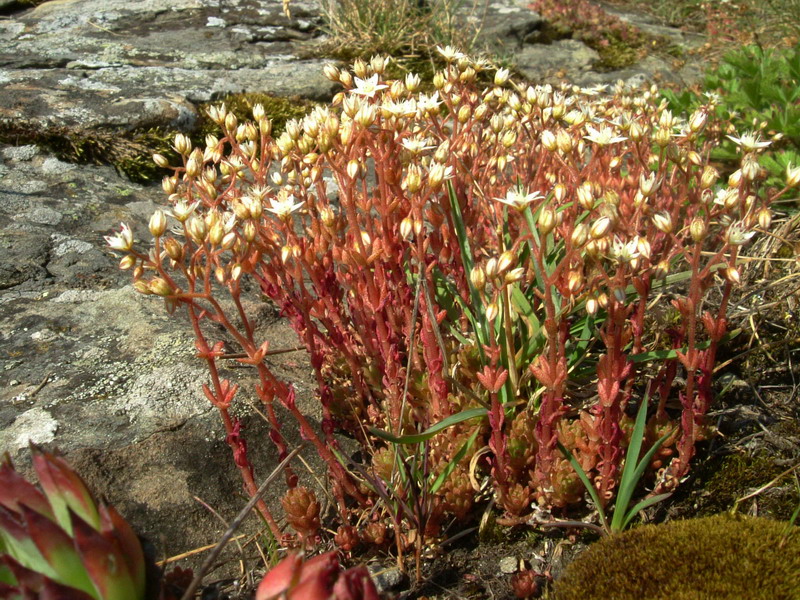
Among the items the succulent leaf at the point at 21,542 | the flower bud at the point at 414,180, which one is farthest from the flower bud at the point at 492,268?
the succulent leaf at the point at 21,542

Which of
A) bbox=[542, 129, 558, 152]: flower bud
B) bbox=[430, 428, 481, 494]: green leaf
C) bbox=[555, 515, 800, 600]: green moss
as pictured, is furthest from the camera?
bbox=[542, 129, 558, 152]: flower bud

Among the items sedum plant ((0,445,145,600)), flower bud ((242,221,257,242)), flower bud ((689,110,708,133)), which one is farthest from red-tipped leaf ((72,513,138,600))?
flower bud ((689,110,708,133))

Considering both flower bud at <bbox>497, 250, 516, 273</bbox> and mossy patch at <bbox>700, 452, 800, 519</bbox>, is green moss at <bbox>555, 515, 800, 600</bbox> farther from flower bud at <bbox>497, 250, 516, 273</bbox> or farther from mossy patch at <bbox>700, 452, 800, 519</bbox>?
flower bud at <bbox>497, 250, 516, 273</bbox>

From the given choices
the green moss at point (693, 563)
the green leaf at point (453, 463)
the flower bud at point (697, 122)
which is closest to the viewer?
the green moss at point (693, 563)

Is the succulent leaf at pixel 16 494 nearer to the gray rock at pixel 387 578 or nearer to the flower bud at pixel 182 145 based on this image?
the gray rock at pixel 387 578

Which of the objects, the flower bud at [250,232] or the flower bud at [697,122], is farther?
the flower bud at [697,122]

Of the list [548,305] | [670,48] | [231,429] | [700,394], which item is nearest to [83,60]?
[231,429]

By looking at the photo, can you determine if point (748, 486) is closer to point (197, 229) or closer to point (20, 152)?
point (197, 229)

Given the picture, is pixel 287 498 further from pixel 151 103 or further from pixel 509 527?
pixel 151 103
